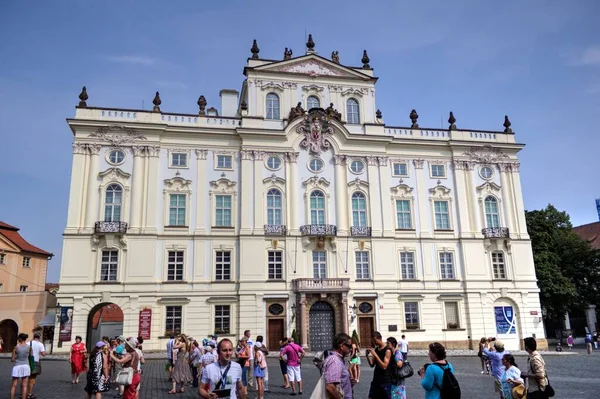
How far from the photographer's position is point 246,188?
37.6m

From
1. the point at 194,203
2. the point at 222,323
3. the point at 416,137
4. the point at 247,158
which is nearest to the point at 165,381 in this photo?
the point at 222,323

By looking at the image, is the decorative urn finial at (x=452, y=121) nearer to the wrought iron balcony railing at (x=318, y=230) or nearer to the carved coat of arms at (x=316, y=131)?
the carved coat of arms at (x=316, y=131)

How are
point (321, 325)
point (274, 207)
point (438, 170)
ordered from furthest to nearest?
point (438, 170) → point (274, 207) → point (321, 325)

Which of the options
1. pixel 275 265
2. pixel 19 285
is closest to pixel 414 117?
pixel 275 265

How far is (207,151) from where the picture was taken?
125ft

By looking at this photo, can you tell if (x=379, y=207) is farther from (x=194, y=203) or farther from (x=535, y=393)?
(x=535, y=393)

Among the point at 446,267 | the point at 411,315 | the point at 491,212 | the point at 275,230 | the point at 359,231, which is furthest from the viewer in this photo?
the point at 491,212

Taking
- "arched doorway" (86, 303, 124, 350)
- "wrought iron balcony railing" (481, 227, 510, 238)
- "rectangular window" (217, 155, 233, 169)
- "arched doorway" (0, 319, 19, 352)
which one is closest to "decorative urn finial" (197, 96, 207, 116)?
"rectangular window" (217, 155, 233, 169)

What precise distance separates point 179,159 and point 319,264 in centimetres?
1313

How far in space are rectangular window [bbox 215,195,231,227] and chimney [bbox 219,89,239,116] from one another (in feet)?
29.8

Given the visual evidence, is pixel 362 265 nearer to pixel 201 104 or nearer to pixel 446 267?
pixel 446 267

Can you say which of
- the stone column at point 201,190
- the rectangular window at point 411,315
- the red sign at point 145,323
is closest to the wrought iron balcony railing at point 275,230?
the stone column at point 201,190

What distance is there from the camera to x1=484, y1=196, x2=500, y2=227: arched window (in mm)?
41156

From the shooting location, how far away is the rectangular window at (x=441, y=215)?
40.5m
